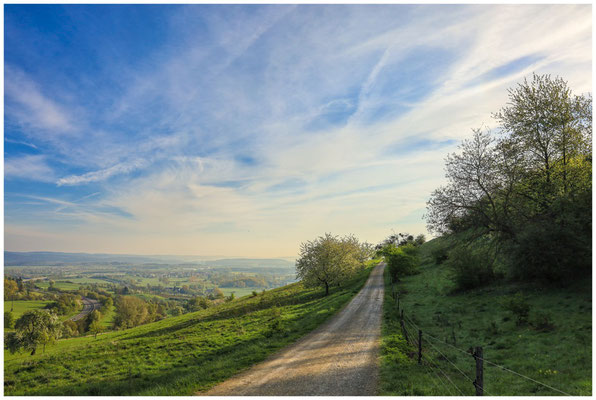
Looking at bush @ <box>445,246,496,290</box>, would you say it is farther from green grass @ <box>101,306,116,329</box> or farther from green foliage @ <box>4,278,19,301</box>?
green foliage @ <box>4,278,19,301</box>

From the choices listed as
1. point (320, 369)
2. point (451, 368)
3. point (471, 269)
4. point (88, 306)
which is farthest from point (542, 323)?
point (88, 306)

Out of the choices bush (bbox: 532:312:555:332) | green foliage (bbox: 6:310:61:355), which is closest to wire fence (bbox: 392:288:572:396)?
bush (bbox: 532:312:555:332)

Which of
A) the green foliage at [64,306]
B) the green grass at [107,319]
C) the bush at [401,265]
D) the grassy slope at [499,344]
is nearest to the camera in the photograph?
the grassy slope at [499,344]

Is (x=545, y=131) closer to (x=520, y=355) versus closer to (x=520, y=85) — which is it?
(x=520, y=85)

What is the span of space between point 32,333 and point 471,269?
6950 cm

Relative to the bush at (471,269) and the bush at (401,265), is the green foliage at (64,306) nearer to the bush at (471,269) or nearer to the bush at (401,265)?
the bush at (401,265)

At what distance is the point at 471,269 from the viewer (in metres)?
33.2

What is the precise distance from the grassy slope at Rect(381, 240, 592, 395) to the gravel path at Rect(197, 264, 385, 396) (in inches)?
38.0

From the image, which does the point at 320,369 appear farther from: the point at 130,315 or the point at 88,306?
the point at 88,306

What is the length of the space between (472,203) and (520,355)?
1695 centimetres

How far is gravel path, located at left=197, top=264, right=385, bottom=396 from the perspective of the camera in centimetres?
1191

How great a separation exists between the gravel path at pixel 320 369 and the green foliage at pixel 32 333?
54553mm

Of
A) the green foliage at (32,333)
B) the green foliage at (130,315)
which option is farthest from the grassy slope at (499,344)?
the green foliage at (130,315)

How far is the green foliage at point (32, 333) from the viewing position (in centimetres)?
4809
